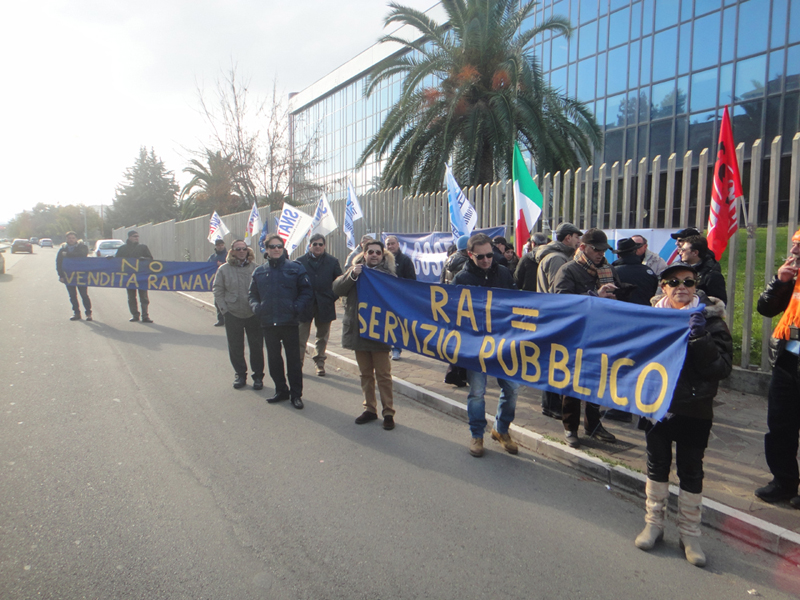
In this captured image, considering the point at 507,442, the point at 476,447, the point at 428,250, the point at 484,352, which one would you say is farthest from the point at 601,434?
the point at 428,250

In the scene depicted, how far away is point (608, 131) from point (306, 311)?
78.7 ft

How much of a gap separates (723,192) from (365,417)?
189 inches

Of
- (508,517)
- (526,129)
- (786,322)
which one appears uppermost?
(526,129)

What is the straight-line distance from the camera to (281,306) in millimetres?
6344

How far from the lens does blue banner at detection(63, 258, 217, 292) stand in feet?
40.9

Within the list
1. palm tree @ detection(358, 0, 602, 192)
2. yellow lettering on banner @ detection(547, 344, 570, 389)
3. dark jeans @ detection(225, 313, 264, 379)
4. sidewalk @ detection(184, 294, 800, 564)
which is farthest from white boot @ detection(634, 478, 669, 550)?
palm tree @ detection(358, 0, 602, 192)

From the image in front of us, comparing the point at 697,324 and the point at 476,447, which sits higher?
the point at 697,324

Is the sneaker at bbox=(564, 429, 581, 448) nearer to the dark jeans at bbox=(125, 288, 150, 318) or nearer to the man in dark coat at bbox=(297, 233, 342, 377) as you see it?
the man in dark coat at bbox=(297, 233, 342, 377)

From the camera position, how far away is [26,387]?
22.3 feet

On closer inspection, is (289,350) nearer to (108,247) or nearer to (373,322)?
(373,322)

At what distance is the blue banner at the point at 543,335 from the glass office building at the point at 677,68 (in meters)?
20.3

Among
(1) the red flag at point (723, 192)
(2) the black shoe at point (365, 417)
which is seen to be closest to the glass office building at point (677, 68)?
(1) the red flag at point (723, 192)

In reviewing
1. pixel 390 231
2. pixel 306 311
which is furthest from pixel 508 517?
pixel 390 231

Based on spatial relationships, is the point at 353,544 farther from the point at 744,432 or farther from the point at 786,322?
the point at 744,432
